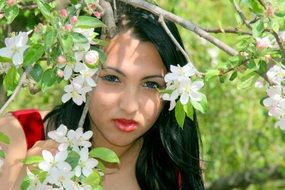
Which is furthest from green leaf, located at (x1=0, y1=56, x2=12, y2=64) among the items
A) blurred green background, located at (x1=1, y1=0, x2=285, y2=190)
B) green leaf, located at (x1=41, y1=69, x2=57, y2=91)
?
blurred green background, located at (x1=1, y1=0, x2=285, y2=190)

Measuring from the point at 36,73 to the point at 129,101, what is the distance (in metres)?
0.56

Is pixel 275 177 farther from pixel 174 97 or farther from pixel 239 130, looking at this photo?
pixel 174 97

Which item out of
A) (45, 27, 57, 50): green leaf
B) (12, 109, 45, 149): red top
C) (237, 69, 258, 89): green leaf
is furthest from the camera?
(12, 109, 45, 149): red top

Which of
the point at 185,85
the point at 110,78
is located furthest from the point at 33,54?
the point at 110,78

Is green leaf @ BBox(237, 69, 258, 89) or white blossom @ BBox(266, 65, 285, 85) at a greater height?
green leaf @ BBox(237, 69, 258, 89)

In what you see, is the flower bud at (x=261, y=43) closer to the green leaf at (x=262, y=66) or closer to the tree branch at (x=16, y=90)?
the green leaf at (x=262, y=66)

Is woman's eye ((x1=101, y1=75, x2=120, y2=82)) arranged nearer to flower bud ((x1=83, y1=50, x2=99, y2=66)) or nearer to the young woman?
the young woman

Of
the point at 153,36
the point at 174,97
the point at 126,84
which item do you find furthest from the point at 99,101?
the point at 174,97

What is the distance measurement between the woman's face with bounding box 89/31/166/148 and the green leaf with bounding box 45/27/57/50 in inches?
28.8

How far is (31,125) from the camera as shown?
3.57m

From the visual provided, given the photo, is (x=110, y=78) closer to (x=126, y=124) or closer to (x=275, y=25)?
(x=126, y=124)

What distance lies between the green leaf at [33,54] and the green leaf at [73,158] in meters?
0.29

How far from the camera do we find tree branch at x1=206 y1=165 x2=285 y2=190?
553 cm

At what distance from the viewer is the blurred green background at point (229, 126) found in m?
5.64
